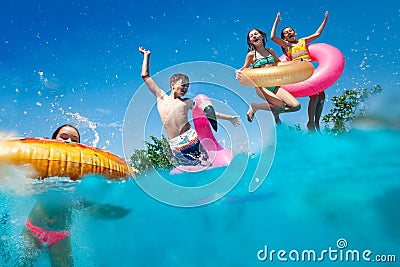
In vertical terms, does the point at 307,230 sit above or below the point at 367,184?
below

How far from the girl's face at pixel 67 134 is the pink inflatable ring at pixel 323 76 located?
11.5 ft

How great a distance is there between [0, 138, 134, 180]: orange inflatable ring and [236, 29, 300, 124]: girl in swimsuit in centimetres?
259

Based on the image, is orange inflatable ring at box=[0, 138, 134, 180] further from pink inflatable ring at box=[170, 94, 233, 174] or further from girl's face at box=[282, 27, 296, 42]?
girl's face at box=[282, 27, 296, 42]

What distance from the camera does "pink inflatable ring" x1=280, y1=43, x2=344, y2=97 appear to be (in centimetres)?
608

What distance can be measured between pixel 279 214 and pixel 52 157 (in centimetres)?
448

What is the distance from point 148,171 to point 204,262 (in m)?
2.15

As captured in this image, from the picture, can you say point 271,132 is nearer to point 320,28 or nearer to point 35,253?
point 320,28

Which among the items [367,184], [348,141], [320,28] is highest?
[320,28]

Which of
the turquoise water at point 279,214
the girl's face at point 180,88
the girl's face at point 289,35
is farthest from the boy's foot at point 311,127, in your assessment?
the girl's face at point 180,88

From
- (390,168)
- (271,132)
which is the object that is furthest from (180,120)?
(390,168)

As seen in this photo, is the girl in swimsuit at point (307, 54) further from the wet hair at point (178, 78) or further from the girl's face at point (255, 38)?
the wet hair at point (178, 78)

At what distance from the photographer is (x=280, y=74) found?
543cm

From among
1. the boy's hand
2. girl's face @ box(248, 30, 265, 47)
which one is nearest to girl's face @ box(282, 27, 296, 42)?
girl's face @ box(248, 30, 265, 47)

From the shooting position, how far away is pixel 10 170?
4.96m
